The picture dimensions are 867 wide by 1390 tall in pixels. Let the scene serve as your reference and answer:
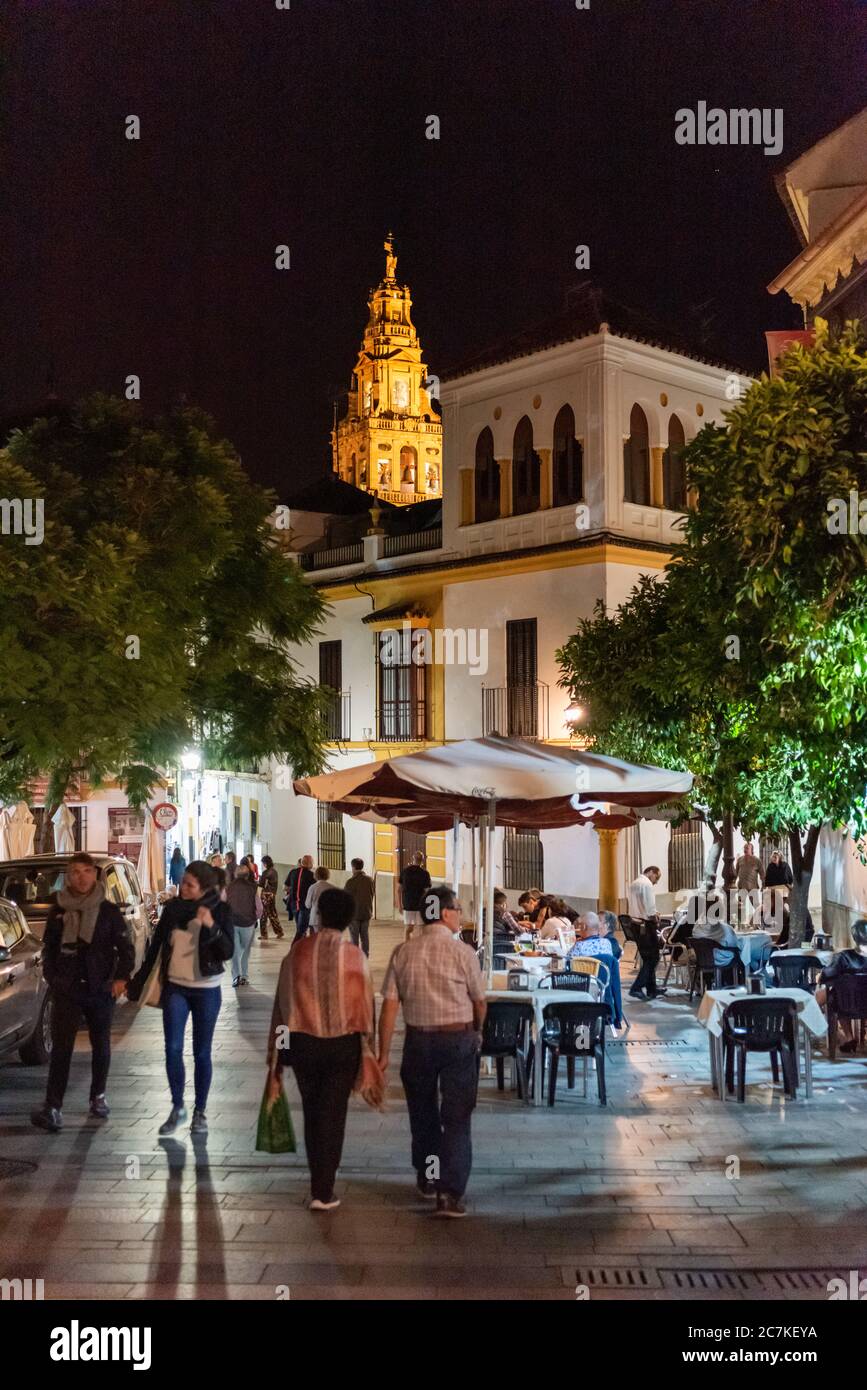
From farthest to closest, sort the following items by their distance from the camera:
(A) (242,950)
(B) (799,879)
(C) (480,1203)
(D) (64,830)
→ (D) (64,830)
(A) (242,950)
(B) (799,879)
(C) (480,1203)

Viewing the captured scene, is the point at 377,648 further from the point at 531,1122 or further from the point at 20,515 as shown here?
the point at 531,1122

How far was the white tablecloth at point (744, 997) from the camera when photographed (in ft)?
32.7

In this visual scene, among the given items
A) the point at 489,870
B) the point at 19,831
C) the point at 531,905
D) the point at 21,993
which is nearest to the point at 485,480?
the point at 19,831

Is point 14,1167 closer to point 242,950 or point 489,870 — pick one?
point 489,870

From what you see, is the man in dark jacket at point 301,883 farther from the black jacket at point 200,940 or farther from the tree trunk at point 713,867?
the black jacket at point 200,940

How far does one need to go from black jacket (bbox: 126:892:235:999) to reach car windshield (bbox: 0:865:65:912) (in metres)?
5.58

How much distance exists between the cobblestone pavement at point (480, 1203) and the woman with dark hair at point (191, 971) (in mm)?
351

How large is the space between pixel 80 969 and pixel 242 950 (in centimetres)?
809

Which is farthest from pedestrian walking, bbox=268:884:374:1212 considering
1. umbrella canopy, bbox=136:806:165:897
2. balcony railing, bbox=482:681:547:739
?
balcony railing, bbox=482:681:547:739

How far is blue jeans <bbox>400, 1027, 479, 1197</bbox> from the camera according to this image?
6871 mm

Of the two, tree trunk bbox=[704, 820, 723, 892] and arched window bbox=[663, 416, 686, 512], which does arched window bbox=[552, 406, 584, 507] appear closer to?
arched window bbox=[663, 416, 686, 512]

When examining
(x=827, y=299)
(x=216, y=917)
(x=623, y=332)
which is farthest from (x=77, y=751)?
(x=623, y=332)

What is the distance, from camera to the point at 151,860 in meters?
25.2

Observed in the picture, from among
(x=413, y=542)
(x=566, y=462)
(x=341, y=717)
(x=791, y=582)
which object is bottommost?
(x=791, y=582)
